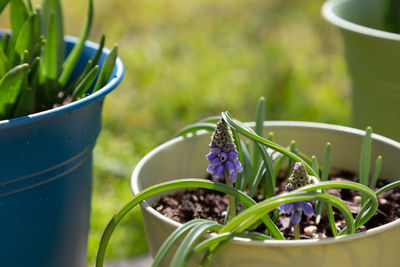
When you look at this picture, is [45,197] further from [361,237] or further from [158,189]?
[361,237]

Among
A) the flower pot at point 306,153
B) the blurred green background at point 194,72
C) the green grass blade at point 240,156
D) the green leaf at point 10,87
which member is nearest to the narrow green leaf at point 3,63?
the green leaf at point 10,87

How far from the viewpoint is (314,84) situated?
8.38 ft

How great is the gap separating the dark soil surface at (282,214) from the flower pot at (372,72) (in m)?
0.27

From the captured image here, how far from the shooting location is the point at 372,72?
1.38m

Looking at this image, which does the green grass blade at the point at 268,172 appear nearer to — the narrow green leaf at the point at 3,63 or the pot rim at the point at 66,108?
the pot rim at the point at 66,108

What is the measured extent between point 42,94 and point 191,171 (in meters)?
0.35

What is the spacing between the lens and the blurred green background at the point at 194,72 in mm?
2131

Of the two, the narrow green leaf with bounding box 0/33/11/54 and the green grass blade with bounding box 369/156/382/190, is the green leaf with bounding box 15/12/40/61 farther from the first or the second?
the green grass blade with bounding box 369/156/382/190

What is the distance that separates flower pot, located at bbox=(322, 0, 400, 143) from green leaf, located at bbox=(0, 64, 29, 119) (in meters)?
0.75

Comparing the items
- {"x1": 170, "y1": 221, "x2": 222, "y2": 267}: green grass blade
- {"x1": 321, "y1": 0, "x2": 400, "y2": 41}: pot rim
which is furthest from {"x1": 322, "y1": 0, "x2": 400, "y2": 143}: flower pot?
{"x1": 170, "y1": 221, "x2": 222, "y2": 267}: green grass blade

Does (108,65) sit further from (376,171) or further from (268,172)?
(376,171)

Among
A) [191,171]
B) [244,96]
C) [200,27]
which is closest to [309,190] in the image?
[191,171]

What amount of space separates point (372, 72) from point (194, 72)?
1.31 meters

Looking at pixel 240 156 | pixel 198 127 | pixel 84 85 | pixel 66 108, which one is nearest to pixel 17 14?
pixel 84 85
